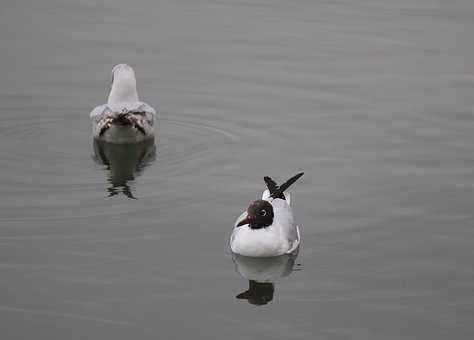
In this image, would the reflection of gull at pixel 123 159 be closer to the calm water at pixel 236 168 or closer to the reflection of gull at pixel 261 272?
the calm water at pixel 236 168

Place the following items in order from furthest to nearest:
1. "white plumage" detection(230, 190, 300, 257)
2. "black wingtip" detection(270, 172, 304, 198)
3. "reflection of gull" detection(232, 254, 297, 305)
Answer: "black wingtip" detection(270, 172, 304, 198) → "white plumage" detection(230, 190, 300, 257) → "reflection of gull" detection(232, 254, 297, 305)

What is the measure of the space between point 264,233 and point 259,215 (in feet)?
0.63

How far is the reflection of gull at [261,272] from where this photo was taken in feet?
38.6

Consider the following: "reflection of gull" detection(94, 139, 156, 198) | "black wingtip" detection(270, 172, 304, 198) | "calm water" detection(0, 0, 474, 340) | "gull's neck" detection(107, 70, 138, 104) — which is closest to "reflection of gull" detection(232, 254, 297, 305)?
"calm water" detection(0, 0, 474, 340)

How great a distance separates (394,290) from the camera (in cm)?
1180

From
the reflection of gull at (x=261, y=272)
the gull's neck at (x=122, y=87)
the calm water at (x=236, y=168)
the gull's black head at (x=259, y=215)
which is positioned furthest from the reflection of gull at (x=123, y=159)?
the reflection of gull at (x=261, y=272)

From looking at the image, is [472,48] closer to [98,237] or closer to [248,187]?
[248,187]

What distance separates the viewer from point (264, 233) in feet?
42.0

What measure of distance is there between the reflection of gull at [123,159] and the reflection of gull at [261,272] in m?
2.29

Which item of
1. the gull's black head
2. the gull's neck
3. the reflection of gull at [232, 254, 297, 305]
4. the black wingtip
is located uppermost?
the gull's neck

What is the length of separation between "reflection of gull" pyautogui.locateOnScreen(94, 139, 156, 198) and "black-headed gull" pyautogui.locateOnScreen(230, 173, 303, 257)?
6.96 ft

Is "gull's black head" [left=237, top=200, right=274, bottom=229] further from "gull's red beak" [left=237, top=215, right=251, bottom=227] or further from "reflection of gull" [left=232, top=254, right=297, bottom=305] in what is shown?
"reflection of gull" [left=232, top=254, right=297, bottom=305]

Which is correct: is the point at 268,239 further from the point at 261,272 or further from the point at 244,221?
the point at 261,272

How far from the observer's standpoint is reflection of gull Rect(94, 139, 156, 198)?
14922mm
